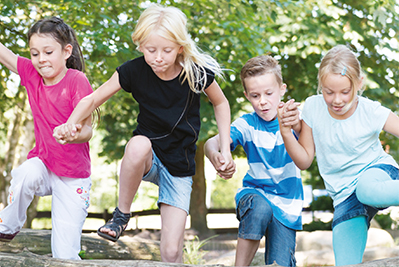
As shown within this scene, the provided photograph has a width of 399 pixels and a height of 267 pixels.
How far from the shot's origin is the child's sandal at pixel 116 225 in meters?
2.65

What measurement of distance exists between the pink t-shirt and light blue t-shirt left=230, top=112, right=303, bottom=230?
111 cm

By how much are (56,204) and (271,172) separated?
1.51m

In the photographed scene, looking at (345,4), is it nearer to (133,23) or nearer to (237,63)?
(237,63)

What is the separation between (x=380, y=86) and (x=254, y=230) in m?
6.20

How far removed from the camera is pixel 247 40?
6.06 m

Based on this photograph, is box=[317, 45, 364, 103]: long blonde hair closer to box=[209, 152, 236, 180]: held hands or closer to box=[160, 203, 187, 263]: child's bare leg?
box=[209, 152, 236, 180]: held hands

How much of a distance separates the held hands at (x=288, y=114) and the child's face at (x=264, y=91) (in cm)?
32

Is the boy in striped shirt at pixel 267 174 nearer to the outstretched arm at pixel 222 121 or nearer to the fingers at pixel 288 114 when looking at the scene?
the outstretched arm at pixel 222 121

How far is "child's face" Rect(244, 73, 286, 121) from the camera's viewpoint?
118 inches

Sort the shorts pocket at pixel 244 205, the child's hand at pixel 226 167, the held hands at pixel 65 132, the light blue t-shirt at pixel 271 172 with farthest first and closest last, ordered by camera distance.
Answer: the light blue t-shirt at pixel 271 172, the shorts pocket at pixel 244 205, the child's hand at pixel 226 167, the held hands at pixel 65 132

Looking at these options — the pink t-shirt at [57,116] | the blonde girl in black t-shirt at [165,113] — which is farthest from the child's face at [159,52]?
the pink t-shirt at [57,116]

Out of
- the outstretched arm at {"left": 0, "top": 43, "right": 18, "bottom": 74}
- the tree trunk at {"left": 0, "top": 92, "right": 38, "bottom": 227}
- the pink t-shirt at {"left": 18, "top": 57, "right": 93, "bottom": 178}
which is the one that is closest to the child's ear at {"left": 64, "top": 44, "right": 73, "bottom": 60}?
the pink t-shirt at {"left": 18, "top": 57, "right": 93, "bottom": 178}

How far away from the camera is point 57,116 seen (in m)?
2.97

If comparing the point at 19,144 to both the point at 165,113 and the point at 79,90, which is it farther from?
the point at 165,113
